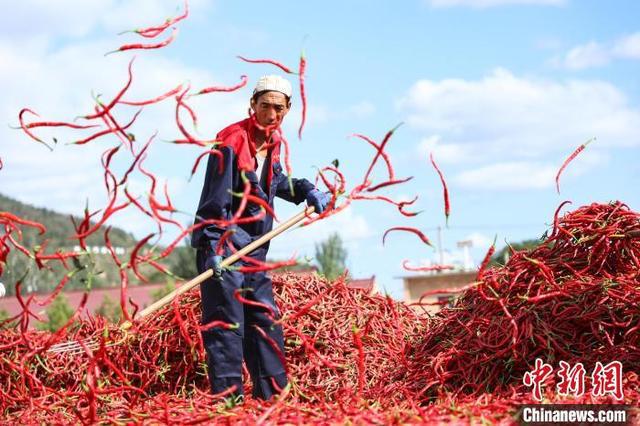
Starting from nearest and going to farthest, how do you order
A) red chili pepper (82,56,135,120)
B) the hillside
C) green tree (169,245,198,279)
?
red chili pepper (82,56,135,120) < green tree (169,245,198,279) < the hillside

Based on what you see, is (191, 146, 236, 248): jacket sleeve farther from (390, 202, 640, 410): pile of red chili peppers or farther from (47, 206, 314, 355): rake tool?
(390, 202, 640, 410): pile of red chili peppers

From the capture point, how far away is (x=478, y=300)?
493 cm

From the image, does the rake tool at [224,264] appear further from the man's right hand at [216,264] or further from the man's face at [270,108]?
the man's face at [270,108]

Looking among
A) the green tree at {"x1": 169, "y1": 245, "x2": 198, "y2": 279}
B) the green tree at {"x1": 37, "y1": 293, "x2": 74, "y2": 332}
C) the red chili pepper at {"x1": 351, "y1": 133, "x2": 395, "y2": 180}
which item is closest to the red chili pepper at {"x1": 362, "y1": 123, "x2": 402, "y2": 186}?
the red chili pepper at {"x1": 351, "y1": 133, "x2": 395, "y2": 180}

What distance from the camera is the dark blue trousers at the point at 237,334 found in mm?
4488

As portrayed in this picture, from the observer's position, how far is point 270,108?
4559mm

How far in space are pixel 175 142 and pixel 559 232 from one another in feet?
8.18

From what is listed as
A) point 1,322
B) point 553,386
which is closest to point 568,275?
point 553,386

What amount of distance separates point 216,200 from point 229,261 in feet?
1.53

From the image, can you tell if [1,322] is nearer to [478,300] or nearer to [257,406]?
[257,406]

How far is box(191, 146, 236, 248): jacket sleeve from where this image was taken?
175 inches

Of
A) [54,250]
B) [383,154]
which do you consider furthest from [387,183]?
[54,250]

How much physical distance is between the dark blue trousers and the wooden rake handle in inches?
5.4

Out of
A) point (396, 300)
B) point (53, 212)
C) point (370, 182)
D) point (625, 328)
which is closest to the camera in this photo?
Result: point (370, 182)
